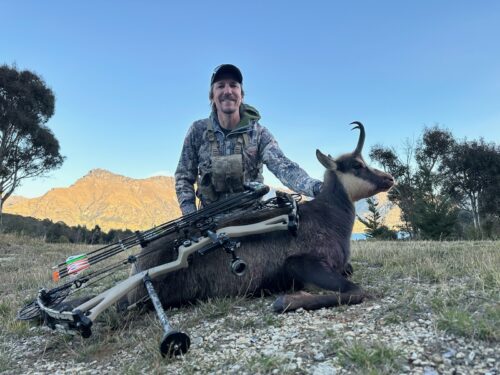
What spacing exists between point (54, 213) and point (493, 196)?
148m

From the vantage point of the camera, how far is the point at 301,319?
3.14 m

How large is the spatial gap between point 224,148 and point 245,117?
1.74 feet

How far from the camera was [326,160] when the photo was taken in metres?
5.00

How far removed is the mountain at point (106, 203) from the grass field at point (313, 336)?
131806mm

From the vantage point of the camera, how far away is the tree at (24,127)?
2208 centimetres

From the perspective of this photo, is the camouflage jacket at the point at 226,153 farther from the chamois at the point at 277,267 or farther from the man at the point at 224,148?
the chamois at the point at 277,267

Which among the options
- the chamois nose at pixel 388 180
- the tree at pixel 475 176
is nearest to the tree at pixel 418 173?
the tree at pixel 475 176

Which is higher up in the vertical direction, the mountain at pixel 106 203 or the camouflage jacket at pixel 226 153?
the mountain at pixel 106 203

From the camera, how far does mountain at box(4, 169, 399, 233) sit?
145250mm

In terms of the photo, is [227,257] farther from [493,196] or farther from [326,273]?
[493,196]

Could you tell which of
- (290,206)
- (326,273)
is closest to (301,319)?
(326,273)

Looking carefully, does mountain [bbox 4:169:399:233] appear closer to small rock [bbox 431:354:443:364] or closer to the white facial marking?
the white facial marking

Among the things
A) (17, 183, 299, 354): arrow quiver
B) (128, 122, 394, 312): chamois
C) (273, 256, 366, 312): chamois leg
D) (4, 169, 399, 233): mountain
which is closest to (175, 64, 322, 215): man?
(17, 183, 299, 354): arrow quiver

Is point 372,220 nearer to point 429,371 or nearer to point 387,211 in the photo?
point 387,211
